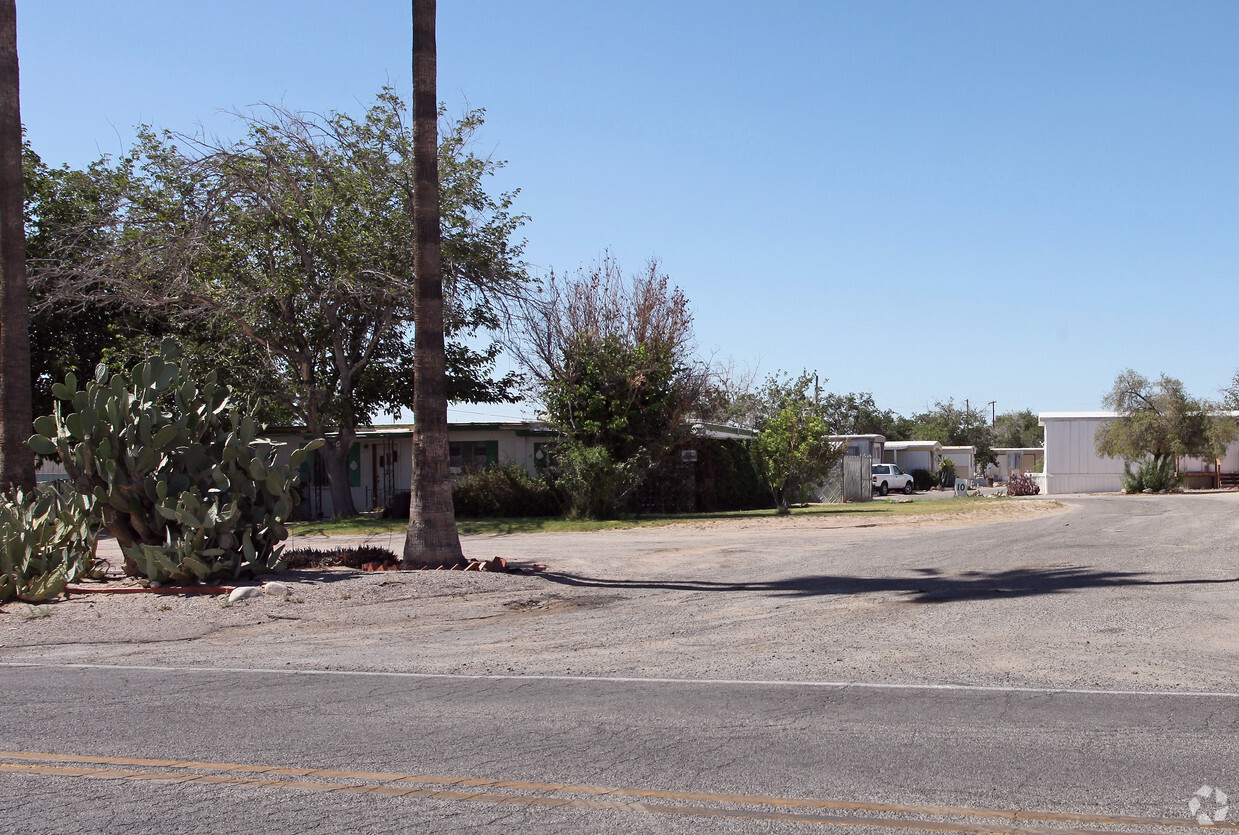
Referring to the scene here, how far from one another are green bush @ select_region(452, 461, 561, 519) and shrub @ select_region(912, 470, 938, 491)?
104 ft

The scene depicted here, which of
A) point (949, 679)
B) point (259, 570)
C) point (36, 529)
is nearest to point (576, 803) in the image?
point (949, 679)

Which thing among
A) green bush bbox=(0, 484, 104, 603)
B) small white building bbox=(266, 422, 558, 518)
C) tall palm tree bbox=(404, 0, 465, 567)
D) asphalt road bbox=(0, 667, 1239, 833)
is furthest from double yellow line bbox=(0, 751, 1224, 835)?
small white building bbox=(266, 422, 558, 518)

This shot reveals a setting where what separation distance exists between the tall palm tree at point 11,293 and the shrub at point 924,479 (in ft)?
153

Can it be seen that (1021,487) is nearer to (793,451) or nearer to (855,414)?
(793,451)

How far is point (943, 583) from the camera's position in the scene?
45.0ft

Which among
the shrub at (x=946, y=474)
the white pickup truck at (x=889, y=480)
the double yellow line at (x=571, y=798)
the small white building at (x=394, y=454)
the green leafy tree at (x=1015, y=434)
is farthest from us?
the green leafy tree at (x=1015, y=434)

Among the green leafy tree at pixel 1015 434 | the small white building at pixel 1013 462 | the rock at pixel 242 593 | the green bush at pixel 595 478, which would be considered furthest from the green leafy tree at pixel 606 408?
the green leafy tree at pixel 1015 434

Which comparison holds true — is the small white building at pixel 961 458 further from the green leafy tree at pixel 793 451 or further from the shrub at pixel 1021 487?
the green leafy tree at pixel 793 451

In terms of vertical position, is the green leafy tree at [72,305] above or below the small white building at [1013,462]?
above

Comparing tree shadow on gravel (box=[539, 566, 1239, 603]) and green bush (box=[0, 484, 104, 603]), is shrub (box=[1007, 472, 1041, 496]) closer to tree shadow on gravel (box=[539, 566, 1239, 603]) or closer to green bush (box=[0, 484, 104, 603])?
tree shadow on gravel (box=[539, 566, 1239, 603])

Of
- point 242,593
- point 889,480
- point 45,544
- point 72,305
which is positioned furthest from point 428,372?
point 889,480

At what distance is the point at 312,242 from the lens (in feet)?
86.5

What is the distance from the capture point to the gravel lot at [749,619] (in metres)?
8.72

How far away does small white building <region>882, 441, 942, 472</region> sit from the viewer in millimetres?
58750
